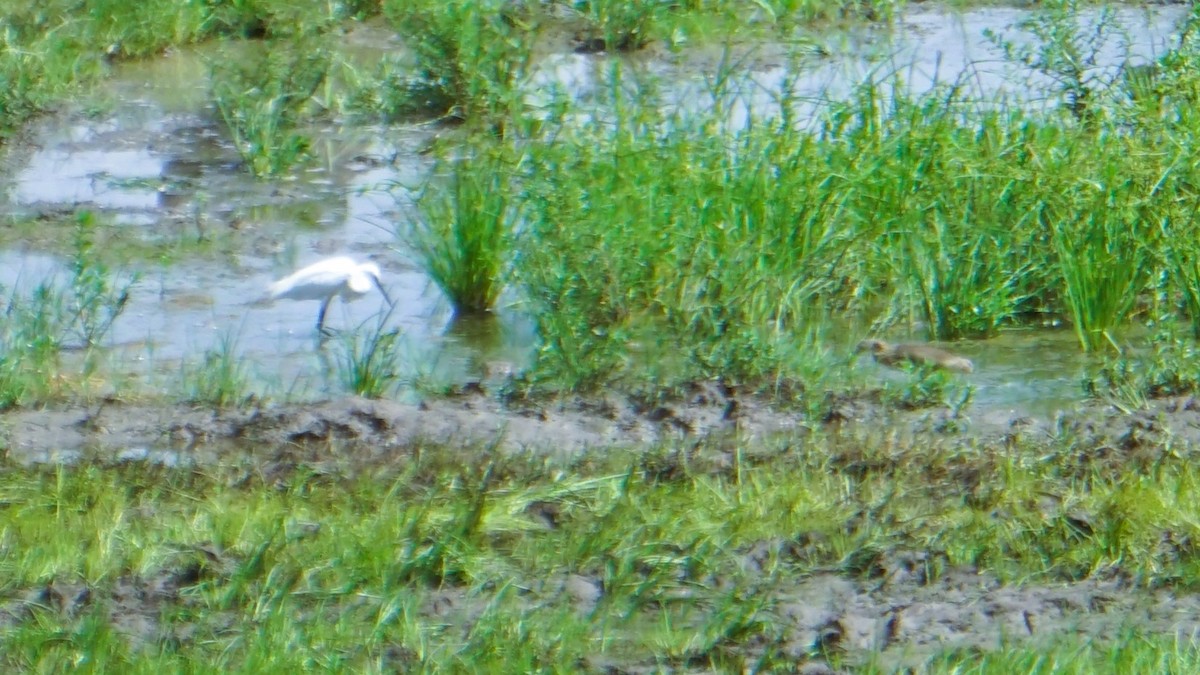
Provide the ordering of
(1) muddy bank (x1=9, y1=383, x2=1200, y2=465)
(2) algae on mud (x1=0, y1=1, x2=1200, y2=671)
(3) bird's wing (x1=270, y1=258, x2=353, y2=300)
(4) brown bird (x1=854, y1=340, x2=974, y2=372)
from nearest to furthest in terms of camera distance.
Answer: (2) algae on mud (x1=0, y1=1, x2=1200, y2=671)
(1) muddy bank (x1=9, y1=383, x2=1200, y2=465)
(4) brown bird (x1=854, y1=340, x2=974, y2=372)
(3) bird's wing (x1=270, y1=258, x2=353, y2=300)

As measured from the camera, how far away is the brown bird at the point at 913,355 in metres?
5.92

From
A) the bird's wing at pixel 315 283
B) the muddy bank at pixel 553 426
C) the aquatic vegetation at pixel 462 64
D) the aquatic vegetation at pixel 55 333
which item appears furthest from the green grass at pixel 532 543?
the aquatic vegetation at pixel 462 64

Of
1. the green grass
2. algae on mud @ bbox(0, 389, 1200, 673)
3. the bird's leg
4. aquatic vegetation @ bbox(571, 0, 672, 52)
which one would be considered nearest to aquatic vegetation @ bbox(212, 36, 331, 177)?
aquatic vegetation @ bbox(571, 0, 672, 52)

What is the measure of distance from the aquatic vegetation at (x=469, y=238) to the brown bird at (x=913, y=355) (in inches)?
53.8

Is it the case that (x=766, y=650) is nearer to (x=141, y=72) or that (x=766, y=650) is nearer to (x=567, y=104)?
(x=567, y=104)

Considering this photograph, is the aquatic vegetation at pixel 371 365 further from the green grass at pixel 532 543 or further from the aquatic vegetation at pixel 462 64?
the aquatic vegetation at pixel 462 64

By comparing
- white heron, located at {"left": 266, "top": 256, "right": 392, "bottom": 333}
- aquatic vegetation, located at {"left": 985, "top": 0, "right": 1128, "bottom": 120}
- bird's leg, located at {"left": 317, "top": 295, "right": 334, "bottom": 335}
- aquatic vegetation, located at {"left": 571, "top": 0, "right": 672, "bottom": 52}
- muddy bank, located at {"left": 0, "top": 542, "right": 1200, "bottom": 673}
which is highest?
aquatic vegetation, located at {"left": 985, "top": 0, "right": 1128, "bottom": 120}

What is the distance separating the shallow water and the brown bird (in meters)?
0.11

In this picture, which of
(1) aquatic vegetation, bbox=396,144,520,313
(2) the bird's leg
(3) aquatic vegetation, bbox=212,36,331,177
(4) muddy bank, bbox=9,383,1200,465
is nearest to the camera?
(4) muddy bank, bbox=9,383,1200,465

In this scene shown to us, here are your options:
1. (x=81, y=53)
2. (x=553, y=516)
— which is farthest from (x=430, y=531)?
(x=81, y=53)

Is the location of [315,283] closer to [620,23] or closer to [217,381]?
[217,381]

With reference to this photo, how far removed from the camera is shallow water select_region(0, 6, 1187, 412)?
630 cm

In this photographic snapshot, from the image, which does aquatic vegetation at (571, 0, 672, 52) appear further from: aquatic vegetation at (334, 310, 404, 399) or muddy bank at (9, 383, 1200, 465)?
muddy bank at (9, 383, 1200, 465)

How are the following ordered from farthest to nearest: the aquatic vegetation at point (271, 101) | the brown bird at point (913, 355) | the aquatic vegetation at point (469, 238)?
the aquatic vegetation at point (271, 101)
the aquatic vegetation at point (469, 238)
the brown bird at point (913, 355)
